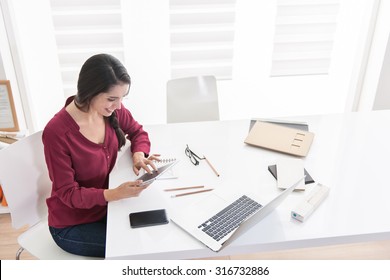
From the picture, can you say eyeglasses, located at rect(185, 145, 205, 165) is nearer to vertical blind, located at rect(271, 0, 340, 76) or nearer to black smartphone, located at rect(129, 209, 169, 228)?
black smartphone, located at rect(129, 209, 169, 228)

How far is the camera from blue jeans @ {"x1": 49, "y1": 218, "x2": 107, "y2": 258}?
155 centimetres

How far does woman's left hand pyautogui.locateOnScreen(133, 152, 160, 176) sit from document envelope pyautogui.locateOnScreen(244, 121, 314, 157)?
0.49m

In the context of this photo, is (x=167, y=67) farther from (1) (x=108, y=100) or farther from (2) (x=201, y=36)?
(1) (x=108, y=100)

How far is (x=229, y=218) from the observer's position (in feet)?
4.62

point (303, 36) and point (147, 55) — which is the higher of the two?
point (303, 36)

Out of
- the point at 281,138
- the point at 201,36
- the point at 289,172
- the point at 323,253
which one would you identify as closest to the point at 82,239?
the point at 289,172

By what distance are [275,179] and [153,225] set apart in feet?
1.91

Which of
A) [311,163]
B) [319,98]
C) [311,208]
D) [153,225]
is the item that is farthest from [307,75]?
[153,225]

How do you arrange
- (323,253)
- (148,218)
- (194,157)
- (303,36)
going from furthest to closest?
(303,36) → (323,253) → (194,157) → (148,218)

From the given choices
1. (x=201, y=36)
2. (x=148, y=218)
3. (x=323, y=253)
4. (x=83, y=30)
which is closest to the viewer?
(x=148, y=218)

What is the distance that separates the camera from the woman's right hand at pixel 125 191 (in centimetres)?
145

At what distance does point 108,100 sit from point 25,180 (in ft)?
1.68

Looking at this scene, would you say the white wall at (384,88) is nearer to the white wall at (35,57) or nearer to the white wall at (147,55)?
the white wall at (147,55)

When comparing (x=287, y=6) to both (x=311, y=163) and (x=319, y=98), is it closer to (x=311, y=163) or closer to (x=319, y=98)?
(x=319, y=98)
